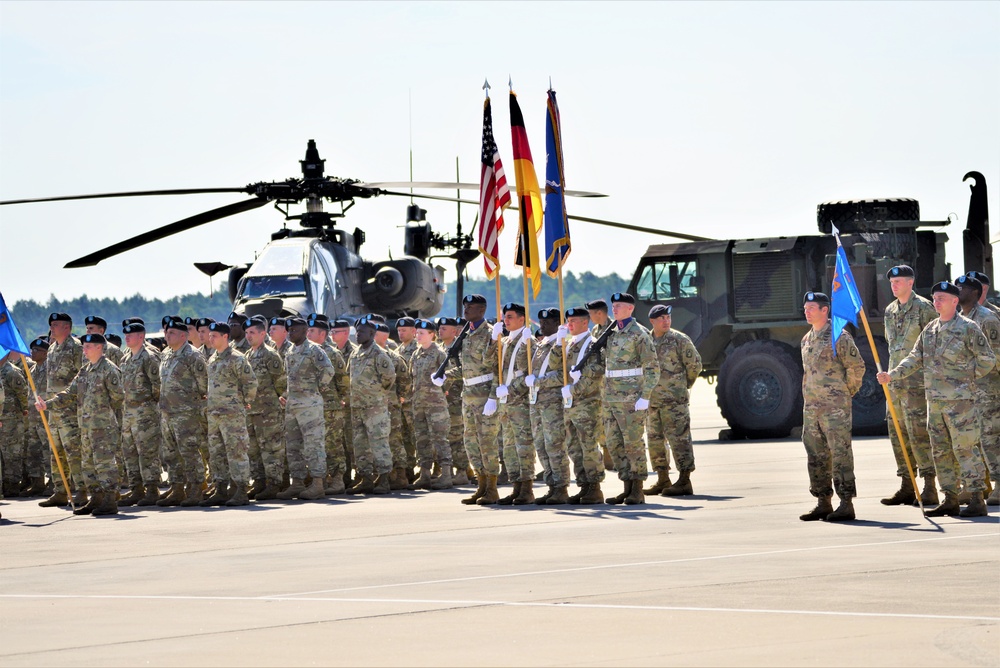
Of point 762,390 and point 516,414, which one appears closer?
point 516,414

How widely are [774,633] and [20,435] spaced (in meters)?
11.5

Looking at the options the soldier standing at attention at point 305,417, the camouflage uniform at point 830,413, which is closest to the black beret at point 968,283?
the camouflage uniform at point 830,413

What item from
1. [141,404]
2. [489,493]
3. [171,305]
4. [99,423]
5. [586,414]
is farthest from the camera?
[171,305]

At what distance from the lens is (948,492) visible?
34.4 ft

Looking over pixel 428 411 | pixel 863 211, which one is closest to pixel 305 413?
pixel 428 411

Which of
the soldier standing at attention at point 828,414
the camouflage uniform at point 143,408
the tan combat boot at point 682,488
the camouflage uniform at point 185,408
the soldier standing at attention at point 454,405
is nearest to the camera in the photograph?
the soldier standing at attention at point 828,414

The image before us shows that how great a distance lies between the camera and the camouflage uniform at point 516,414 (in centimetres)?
1252

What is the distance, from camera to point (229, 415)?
13.4 metres

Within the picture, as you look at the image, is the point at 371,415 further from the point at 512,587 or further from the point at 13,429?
the point at 512,587

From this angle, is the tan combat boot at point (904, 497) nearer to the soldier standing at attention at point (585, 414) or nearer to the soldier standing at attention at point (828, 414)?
the soldier standing at attention at point (828, 414)

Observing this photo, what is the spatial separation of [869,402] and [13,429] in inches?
426

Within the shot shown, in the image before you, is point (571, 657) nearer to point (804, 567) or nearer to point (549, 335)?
point (804, 567)

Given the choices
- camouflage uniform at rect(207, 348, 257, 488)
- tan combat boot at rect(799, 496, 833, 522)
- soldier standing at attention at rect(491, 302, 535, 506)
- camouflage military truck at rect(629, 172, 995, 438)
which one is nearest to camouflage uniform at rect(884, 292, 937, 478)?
tan combat boot at rect(799, 496, 833, 522)

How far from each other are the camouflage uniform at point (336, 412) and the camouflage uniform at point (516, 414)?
90.6 inches
